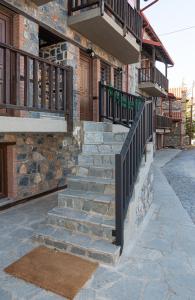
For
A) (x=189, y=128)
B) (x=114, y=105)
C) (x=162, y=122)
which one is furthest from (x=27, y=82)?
(x=189, y=128)

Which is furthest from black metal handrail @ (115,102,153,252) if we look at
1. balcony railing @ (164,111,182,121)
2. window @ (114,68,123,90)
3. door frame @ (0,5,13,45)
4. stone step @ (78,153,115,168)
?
balcony railing @ (164,111,182,121)

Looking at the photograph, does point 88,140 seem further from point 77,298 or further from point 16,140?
point 77,298

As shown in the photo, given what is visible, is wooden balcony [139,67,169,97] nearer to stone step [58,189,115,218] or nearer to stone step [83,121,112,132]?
stone step [83,121,112,132]

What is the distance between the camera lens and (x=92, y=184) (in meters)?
3.90

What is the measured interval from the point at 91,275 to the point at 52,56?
540cm

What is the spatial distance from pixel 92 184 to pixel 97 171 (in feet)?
0.98

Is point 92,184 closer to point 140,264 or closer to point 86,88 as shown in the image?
point 140,264

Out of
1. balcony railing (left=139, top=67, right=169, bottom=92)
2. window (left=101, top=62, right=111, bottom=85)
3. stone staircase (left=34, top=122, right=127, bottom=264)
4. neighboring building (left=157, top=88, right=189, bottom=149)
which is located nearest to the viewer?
stone staircase (left=34, top=122, right=127, bottom=264)

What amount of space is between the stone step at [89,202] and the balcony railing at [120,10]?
432cm

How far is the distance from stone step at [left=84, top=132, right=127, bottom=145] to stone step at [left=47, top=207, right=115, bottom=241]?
165 centimetres

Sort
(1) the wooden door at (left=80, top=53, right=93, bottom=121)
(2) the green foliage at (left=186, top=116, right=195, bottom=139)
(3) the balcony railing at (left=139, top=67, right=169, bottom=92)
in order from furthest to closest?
(2) the green foliage at (left=186, top=116, right=195, bottom=139) < (3) the balcony railing at (left=139, top=67, right=169, bottom=92) < (1) the wooden door at (left=80, top=53, right=93, bottom=121)

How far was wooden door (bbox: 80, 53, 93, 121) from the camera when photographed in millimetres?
7121

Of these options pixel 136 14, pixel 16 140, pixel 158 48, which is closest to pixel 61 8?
pixel 136 14

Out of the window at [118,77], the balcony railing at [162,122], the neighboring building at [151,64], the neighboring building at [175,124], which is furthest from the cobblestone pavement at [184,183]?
the neighboring building at [175,124]
